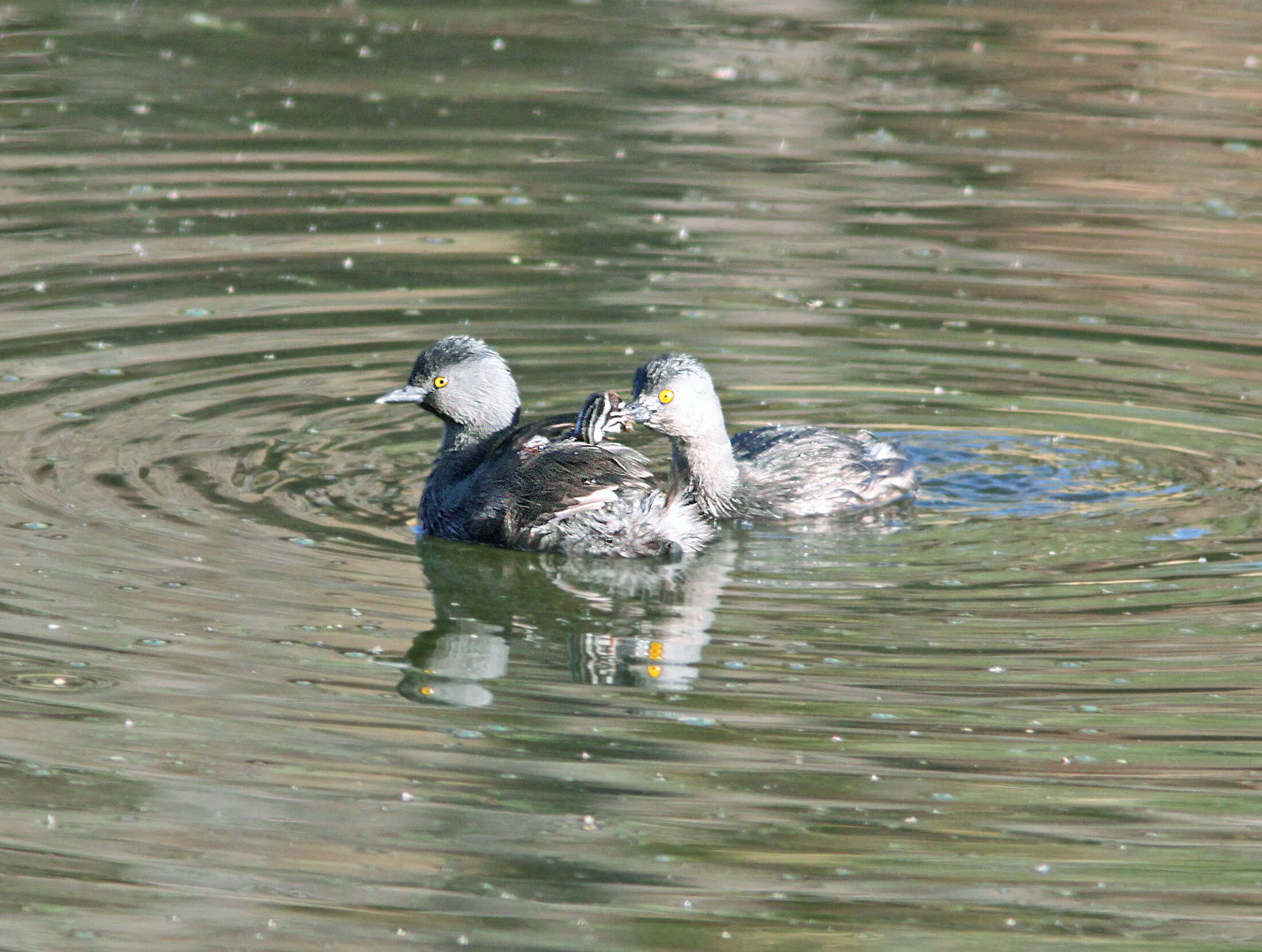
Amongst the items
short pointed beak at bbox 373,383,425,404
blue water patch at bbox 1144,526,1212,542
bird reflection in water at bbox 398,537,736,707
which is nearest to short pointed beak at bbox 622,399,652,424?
bird reflection in water at bbox 398,537,736,707

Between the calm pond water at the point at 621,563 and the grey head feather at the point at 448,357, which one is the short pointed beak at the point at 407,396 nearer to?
the grey head feather at the point at 448,357

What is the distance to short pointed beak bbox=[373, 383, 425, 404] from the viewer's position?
27.2 feet

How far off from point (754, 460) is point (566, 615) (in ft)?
5.53

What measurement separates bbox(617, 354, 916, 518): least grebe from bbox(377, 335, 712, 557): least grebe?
0.50ft

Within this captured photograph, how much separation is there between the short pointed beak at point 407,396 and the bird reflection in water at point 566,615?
0.65m

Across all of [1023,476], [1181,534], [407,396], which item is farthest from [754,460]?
[1181,534]

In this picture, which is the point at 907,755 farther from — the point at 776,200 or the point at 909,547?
the point at 776,200

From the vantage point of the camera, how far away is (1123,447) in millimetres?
9273

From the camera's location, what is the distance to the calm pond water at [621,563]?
5438mm

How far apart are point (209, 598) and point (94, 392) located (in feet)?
9.27

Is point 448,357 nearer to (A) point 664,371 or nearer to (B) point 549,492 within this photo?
(B) point 549,492

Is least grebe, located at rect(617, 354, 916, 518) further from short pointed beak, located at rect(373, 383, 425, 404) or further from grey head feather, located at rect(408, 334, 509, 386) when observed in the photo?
short pointed beak, located at rect(373, 383, 425, 404)

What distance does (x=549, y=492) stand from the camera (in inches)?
311

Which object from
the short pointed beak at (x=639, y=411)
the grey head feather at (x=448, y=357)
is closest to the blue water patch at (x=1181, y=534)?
the short pointed beak at (x=639, y=411)
